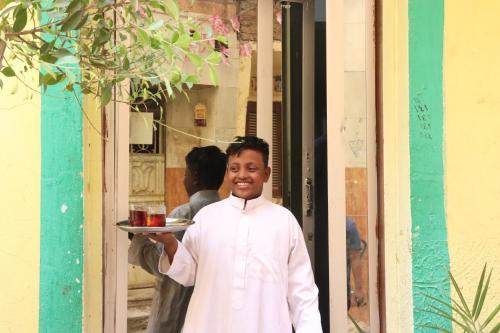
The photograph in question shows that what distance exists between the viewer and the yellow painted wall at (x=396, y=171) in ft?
9.69

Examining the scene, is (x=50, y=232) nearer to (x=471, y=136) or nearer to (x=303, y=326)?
(x=303, y=326)

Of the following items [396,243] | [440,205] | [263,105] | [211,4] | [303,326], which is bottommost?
[303,326]

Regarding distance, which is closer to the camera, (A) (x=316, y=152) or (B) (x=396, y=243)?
(B) (x=396, y=243)

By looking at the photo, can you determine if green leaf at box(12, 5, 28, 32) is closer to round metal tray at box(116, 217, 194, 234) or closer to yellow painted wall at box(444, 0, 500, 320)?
round metal tray at box(116, 217, 194, 234)

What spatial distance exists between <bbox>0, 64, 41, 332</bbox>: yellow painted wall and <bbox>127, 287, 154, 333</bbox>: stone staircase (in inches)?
37.5

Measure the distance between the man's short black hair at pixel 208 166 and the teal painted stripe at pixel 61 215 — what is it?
2.79ft

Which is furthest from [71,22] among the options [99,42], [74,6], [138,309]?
[138,309]

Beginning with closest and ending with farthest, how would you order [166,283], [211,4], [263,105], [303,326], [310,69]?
[303,326], [166,283], [263,105], [310,69], [211,4]

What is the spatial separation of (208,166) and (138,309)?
109 cm

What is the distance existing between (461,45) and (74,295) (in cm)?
213

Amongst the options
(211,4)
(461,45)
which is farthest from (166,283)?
(211,4)

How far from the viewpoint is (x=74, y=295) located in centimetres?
259

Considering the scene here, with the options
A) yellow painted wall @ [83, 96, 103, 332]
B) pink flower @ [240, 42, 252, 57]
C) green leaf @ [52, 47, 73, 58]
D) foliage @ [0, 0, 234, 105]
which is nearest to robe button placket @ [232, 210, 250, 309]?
yellow painted wall @ [83, 96, 103, 332]

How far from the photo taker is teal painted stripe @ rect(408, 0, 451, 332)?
294cm
